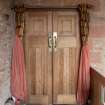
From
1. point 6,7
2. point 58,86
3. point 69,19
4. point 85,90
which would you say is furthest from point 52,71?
point 6,7

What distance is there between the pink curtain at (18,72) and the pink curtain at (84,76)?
1132mm

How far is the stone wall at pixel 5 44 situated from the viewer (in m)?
4.71

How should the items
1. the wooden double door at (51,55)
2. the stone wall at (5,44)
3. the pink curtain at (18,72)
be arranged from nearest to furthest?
the stone wall at (5,44)
the pink curtain at (18,72)
the wooden double door at (51,55)

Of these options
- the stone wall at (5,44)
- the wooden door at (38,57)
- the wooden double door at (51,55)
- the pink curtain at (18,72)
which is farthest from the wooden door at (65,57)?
the stone wall at (5,44)

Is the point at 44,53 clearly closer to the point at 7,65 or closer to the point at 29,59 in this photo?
the point at 29,59

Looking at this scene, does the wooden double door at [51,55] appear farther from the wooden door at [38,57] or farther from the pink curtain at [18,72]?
the pink curtain at [18,72]

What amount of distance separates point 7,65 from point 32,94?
2.74 ft

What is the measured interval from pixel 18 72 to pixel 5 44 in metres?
0.71

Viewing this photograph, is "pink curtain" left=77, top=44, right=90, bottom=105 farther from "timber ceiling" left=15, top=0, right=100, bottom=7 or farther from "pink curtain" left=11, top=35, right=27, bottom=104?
"pink curtain" left=11, top=35, right=27, bottom=104

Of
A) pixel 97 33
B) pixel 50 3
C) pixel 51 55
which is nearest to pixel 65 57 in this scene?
pixel 51 55

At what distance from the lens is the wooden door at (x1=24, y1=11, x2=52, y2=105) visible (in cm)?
542

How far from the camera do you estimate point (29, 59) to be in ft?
17.9

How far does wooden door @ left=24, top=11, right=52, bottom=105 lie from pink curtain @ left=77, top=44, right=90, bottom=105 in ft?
→ 1.98

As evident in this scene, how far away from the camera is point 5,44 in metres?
4.91
